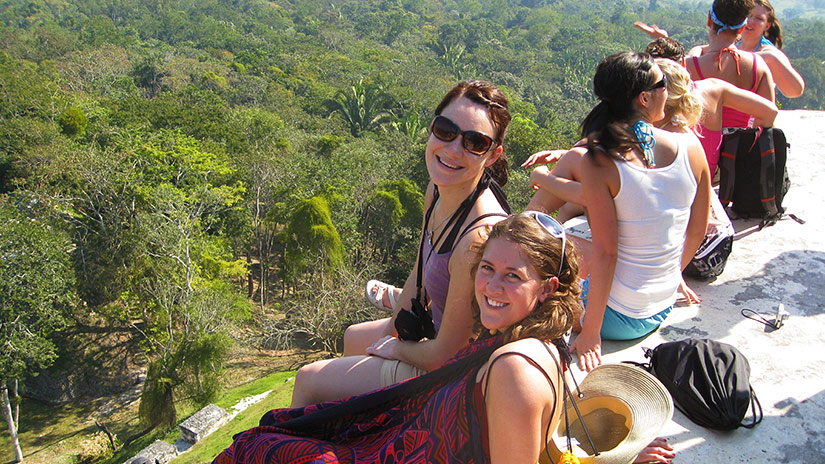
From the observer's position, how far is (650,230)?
Answer: 2.66 meters

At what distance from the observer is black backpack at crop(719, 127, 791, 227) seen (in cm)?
399

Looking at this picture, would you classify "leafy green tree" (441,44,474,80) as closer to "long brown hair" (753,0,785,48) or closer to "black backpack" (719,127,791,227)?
"long brown hair" (753,0,785,48)

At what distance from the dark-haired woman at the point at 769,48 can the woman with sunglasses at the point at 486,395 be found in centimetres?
345

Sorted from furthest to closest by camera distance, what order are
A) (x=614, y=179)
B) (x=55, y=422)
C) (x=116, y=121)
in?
(x=116, y=121) → (x=55, y=422) → (x=614, y=179)

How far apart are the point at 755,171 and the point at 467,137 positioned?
286 cm

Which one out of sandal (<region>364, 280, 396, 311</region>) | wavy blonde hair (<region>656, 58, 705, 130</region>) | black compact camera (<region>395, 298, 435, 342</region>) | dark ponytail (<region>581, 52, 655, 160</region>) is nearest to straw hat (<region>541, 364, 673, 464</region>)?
black compact camera (<region>395, 298, 435, 342</region>)

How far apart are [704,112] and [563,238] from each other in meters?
2.35

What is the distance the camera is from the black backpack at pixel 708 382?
7.72 ft

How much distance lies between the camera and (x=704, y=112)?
3.61 meters

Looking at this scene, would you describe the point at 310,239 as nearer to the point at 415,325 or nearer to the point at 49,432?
the point at 49,432

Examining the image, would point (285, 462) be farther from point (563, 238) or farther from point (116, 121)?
point (116, 121)

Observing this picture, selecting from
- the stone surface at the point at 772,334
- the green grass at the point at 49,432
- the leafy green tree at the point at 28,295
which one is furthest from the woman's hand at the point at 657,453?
the leafy green tree at the point at 28,295

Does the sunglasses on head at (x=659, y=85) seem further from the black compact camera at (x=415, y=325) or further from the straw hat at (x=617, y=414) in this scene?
the black compact camera at (x=415, y=325)

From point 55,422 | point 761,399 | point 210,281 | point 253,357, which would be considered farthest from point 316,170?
point 761,399
